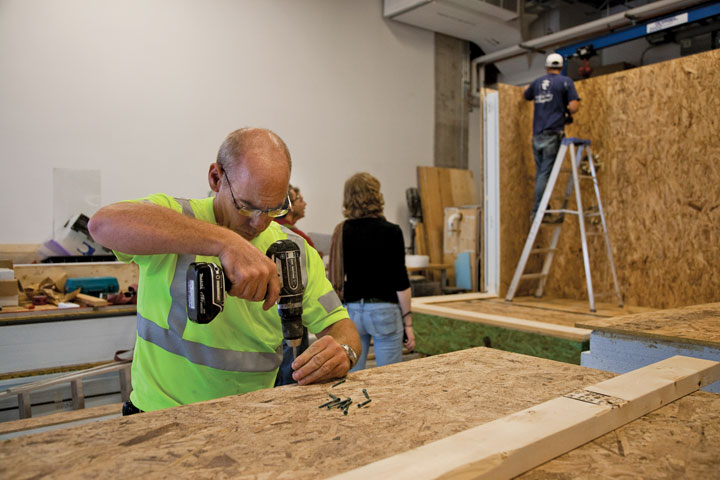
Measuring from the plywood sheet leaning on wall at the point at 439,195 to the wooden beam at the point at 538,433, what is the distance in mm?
6255

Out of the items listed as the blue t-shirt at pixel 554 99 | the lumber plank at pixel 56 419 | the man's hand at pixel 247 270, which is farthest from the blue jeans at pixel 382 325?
the blue t-shirt at pixel 554 99

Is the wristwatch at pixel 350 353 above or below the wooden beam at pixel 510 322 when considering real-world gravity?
above

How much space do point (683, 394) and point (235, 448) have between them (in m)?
1.06

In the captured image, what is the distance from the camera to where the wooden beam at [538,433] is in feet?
2.77

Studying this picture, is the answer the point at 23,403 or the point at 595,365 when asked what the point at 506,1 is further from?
the point at 23,403

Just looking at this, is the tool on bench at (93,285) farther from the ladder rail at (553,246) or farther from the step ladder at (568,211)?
the ladder rail at (553,246)

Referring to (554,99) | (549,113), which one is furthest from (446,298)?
(554,99)

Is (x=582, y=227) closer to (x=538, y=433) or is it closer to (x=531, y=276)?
(x=531, y=276)

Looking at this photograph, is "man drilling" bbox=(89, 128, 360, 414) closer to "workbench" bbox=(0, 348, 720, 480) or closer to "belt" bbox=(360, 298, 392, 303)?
"workbench" bbox=(0, 348, 720, 480)

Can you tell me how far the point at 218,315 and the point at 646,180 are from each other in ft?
14.7

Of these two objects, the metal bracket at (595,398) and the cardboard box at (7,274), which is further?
the cardboard box at (7,274)

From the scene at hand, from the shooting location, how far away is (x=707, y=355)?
1980mm

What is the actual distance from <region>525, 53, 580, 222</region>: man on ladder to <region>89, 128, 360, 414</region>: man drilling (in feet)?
12.7

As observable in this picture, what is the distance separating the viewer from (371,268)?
3.26m
